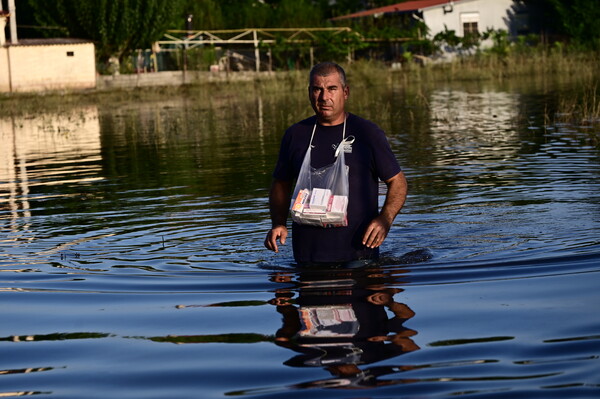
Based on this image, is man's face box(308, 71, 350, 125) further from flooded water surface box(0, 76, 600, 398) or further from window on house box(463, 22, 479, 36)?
window on house box(463, 22, 479, 36)

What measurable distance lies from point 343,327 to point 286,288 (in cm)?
146

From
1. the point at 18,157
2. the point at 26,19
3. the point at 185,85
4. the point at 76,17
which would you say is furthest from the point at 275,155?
the point at 26,19

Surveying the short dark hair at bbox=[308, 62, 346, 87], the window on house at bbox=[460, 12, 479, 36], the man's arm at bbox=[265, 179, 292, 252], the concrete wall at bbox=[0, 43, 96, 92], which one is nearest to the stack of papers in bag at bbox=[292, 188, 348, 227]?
the man's arm at bbox=[265, 179, 292, 252]

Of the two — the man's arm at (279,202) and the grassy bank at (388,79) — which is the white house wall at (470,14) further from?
the man's arm at (279,202)

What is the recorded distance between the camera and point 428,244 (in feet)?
30.8

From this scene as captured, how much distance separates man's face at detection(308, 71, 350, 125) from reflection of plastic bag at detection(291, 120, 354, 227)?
221mm

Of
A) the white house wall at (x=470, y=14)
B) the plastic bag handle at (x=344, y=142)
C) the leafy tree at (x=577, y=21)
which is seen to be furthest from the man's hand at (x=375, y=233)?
the white house wall at (x=470, y=14)

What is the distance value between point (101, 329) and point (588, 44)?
5280cm

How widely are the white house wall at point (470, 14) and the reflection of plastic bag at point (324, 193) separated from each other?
53.5m

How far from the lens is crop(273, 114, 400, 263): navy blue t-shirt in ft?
23.7

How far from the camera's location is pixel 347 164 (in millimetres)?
7230

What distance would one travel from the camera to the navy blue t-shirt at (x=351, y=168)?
23.7 ft

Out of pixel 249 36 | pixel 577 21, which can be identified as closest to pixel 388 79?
pixel 249 36

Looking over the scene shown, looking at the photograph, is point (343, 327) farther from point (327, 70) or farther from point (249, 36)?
point (249, 36)
